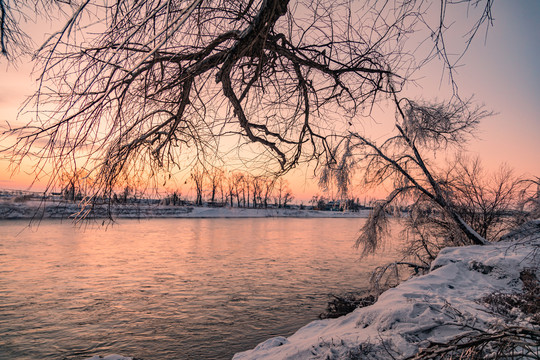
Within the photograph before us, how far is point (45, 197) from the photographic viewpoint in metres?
2.68

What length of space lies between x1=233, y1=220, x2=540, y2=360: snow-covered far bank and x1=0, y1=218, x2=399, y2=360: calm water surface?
8.71 ft

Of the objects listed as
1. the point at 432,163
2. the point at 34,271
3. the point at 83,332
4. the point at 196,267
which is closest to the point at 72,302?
the point at 83,332

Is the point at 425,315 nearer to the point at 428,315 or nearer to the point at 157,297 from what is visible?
the point at 428,315

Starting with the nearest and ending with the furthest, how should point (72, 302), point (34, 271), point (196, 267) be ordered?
1. point (72, 302)
2. point (34, 271)
3. point (196, 267)

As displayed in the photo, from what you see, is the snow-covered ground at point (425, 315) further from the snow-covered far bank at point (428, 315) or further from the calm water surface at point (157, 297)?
the calm water surface at point (157, 297)

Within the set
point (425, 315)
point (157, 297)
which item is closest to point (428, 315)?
point (425, 315)

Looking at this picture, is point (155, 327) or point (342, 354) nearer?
point (342, 354)

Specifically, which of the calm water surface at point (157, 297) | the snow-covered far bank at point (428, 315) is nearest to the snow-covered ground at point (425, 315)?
the snow-covered far bank at point (428, 315)

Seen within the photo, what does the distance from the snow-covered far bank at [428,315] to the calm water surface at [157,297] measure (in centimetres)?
265

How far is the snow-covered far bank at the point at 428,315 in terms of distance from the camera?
369 cm

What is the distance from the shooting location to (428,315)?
4109 mm

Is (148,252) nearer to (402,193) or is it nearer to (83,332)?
(83,332)

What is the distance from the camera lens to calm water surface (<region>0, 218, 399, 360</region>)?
25.0 feet

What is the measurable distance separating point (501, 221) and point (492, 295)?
26.1ft
